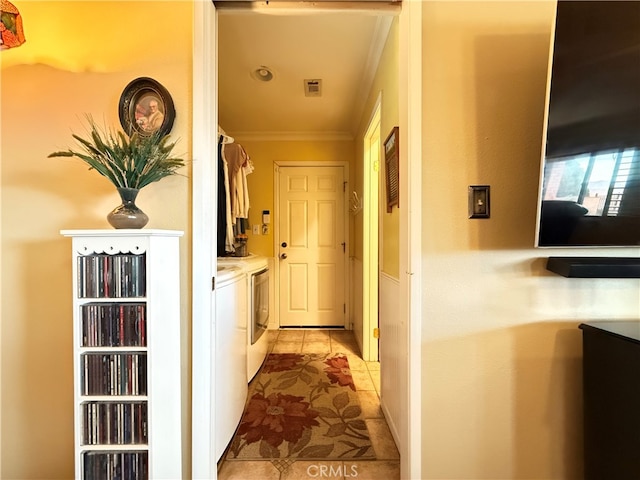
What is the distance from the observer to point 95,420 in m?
1.00

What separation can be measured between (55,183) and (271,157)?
2.51 meters

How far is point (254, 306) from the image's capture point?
6.56 feet

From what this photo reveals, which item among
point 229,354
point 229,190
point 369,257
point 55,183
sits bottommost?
point 229,354

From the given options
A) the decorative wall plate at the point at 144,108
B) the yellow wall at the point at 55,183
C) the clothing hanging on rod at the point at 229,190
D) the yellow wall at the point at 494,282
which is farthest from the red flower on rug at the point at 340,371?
the decorative wall plate at the point at 144,108

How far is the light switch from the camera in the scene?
3.67 ft

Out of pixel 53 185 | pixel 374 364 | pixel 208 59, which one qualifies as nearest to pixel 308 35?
pixel 208 59

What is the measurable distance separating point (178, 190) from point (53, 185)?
0.53 meters

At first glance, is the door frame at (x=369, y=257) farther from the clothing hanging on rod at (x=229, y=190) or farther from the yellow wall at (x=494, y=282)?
the yellow wall at (x=494, y=282)

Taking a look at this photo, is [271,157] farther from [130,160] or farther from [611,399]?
[611,399]

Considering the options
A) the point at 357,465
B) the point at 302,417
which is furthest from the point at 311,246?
the point at 357,465

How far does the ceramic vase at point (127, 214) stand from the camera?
0.99m

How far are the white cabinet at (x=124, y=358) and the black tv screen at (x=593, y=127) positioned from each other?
140cm

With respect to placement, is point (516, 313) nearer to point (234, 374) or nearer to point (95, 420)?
point (234, 374)

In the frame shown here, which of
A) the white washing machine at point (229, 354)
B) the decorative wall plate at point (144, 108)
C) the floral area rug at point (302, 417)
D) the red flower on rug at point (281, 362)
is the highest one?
the decorative wall plate at point (144, 108)
